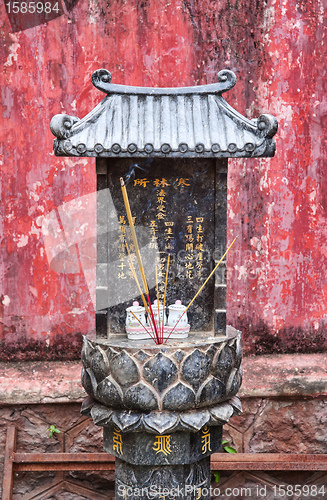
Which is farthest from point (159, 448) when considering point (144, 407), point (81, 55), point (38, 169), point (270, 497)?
point (81, 55)

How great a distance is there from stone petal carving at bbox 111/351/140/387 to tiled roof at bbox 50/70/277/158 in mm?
1127

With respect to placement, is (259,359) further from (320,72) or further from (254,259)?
(320,72)

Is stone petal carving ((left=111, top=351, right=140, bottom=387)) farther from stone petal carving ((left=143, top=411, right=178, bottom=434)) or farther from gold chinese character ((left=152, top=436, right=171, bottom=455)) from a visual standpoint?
gold chinese character ((left=152, top=436, right=171, bottom=455))

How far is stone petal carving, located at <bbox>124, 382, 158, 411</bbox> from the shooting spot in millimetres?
2953

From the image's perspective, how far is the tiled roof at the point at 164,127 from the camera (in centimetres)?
297

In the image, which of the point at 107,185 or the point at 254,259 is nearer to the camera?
the point at 107,185

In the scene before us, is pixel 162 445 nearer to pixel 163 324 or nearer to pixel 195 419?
pixel 195 419

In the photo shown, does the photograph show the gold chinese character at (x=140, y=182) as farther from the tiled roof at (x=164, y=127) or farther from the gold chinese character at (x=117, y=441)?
the gold chinese character at (x=117, y=441)

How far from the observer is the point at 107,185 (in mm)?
3238

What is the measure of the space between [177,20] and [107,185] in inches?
79.9

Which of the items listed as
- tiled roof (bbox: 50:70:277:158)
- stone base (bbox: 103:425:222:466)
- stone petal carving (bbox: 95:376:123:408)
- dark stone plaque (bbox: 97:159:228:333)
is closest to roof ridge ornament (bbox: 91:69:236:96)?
tiled roof (bbox: 50:70:277:158)

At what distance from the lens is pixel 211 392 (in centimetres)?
306

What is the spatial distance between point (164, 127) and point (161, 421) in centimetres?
165

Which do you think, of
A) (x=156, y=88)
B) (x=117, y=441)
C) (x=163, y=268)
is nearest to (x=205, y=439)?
(x=117, y=441)
